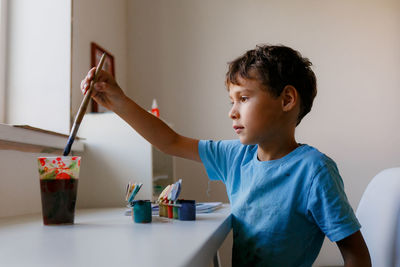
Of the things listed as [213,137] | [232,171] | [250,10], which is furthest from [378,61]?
[232,171]

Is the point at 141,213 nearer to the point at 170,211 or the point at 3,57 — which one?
the point at 170,211

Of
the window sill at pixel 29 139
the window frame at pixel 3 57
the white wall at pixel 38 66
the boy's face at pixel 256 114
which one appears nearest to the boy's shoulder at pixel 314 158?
the boy's face at pixel 256 114

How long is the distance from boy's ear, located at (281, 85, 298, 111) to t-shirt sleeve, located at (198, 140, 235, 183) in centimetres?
20

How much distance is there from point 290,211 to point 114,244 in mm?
403

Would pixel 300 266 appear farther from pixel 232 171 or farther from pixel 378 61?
pixel 378 61

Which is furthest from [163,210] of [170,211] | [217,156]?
[217,156]

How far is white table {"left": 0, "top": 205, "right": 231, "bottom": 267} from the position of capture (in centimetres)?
46

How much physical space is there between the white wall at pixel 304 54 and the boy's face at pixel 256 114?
57.4 inches

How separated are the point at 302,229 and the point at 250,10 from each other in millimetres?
1911

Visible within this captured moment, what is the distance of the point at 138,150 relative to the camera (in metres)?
1.60

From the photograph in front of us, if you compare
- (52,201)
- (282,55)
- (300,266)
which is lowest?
(300,266)

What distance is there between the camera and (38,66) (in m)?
1.62

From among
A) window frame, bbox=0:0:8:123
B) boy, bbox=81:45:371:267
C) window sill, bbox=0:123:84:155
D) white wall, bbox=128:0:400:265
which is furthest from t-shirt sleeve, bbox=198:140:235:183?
white wall, bbox=128:0:400:265

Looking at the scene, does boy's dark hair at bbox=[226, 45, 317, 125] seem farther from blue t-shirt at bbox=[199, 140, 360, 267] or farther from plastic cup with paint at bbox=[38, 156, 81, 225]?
plastic cup with paint at bbox=[38, 156, 81, 225]
